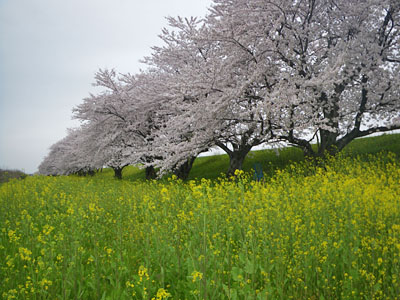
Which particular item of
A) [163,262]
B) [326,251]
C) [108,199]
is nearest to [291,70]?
[108,199]

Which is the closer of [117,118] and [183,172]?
[183,172]

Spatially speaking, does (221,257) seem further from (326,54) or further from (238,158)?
(326,54)

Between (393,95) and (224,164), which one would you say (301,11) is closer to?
(393,95)

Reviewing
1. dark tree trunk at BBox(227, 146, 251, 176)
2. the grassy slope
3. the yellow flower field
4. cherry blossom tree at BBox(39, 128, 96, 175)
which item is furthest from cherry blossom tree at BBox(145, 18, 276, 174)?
cherry blossom tree at BBox(39, 128, 96, 175)

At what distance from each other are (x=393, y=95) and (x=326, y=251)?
11948mm

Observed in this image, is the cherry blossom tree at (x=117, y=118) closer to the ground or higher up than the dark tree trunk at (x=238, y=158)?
higher up

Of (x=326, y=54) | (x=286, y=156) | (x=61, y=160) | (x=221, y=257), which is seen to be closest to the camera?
(x=221, y=257)

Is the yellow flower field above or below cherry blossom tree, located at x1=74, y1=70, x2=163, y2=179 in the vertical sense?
below

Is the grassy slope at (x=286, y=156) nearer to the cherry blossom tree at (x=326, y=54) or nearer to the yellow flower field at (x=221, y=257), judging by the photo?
the cherry blossom tree at (x=326, y=54)

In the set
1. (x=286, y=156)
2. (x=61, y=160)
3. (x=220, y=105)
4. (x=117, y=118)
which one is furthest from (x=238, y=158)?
(x=61, y=160)

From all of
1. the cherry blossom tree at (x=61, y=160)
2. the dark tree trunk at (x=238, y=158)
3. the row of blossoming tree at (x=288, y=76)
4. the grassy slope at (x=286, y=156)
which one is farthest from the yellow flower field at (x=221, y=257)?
the cherry blossom tree at (x=61, y=160)

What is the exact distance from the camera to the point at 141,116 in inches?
791

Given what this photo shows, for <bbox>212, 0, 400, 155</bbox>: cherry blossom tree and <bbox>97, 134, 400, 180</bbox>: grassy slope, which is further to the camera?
<bbox>97, 134, 400, 180</bbox>: grassy slope

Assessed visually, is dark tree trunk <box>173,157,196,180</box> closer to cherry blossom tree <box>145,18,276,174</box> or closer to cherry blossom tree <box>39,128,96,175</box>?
cherry blossom tree <box>145,18,276,174</box>
